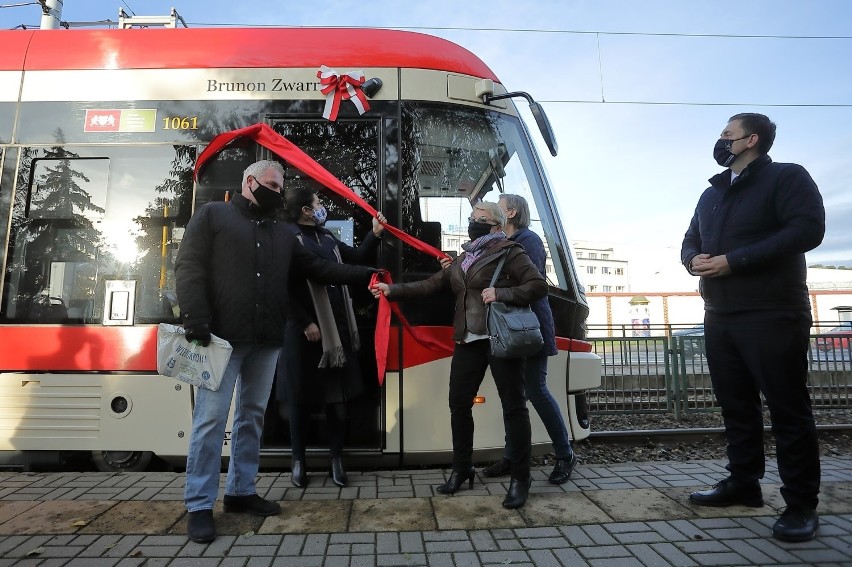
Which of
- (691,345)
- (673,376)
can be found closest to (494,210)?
(673,376)

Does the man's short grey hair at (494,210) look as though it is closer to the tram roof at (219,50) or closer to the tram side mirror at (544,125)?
the tram side mirror at (544,125)

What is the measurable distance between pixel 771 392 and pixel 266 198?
122 inches

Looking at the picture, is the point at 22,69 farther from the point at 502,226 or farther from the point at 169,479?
the point at 502,226

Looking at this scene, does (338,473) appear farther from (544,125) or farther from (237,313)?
(544,125)

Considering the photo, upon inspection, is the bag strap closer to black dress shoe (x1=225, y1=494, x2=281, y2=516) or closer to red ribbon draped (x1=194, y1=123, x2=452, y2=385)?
red ribbon draped (x1=194, y1=123, x2=452, y2=385)

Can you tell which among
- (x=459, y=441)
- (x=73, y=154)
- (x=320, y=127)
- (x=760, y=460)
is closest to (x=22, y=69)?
(x=73, y=154)

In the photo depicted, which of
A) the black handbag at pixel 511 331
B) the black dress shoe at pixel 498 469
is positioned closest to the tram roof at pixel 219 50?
the black handbag at pixel 511 331

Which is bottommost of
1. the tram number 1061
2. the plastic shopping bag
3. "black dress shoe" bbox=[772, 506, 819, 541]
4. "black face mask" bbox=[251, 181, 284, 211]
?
"black dress shoe" bbox=[772, 506, 819, 541]

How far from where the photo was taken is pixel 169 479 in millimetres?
3715

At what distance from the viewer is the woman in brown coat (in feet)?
10.6

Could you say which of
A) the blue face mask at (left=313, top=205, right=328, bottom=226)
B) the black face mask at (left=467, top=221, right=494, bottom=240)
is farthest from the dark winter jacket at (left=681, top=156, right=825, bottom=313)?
the blue face mask at (left=313, top=205, right=328, bottom=226)

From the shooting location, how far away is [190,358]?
2809 mm

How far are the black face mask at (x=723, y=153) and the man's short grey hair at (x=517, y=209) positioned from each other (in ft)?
4.05

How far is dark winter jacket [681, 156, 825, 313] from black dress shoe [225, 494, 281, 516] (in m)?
2.96
